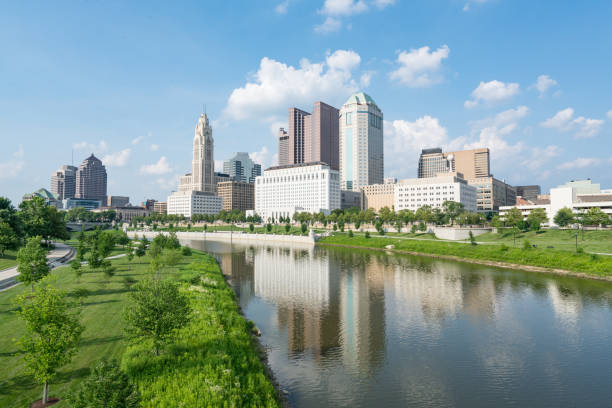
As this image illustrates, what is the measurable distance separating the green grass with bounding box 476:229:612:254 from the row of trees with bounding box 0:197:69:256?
12194 cm

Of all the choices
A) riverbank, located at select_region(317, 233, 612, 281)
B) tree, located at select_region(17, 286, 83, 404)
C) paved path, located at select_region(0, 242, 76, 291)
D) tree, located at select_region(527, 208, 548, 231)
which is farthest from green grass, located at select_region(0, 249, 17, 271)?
tree, located at select_region(527, 208, 548, 231)

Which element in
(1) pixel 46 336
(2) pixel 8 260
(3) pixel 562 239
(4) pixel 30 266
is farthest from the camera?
(3) pixel 562 239

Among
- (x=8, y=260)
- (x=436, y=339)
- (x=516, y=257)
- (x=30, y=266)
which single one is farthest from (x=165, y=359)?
(x=516, y=257)

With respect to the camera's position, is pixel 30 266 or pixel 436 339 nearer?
pixel 436 339

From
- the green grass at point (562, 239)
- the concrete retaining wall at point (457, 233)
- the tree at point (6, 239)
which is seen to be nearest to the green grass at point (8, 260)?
the tree at point (6, 239)

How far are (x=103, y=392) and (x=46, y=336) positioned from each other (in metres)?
7.56

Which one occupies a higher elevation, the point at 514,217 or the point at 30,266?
the point at 514,217

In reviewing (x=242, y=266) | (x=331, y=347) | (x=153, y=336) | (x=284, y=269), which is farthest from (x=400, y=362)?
(x=242, y=266)

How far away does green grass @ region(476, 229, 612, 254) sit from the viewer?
267 ft

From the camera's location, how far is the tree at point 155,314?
23594 mm

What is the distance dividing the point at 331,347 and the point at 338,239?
102 m

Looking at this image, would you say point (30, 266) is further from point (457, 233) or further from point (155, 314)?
point (457, 233)

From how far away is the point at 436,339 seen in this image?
3444 cm

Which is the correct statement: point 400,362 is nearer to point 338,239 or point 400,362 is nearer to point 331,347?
point 331,347
